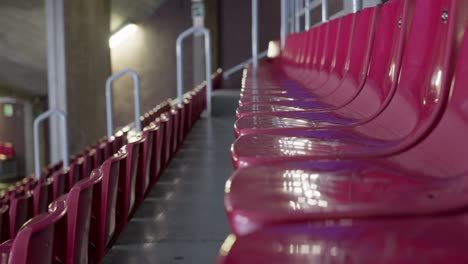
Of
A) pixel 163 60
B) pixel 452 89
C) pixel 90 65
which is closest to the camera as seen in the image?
pixel 452 89

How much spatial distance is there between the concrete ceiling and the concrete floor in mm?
2872

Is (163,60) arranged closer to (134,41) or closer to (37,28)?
(134,41)

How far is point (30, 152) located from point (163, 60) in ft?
7.50

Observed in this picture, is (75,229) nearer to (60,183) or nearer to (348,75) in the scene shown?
(348,75)

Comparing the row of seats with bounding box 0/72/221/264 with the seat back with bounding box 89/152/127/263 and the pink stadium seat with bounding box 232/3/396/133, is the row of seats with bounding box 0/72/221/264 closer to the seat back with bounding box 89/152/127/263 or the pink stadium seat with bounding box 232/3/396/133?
the seat back with bounding box 89/152/127/263

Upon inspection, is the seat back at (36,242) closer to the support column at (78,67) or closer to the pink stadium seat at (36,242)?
the pink stadium seat at (36,242)

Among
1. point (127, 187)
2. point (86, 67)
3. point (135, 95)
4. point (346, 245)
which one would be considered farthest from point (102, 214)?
point (86, 67)

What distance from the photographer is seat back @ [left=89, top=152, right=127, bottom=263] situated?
30.1 inches

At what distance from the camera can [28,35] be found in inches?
180

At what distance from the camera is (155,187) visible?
127cm

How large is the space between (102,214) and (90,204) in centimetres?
9

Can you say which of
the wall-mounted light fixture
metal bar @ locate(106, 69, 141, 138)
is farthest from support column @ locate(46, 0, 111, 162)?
metal bar @ locate(106, 69, 141, 138)

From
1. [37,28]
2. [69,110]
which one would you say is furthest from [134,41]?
[69,110]

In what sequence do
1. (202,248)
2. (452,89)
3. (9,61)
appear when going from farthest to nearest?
1. (9,61)
2. (202,248)
3. (452,89)
